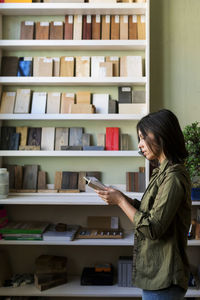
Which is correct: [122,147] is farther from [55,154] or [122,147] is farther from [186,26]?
[186,26]

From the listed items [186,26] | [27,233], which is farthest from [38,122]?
[186,26]

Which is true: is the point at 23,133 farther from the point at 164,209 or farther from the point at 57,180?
the point at 164,209

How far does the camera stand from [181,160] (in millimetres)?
1449

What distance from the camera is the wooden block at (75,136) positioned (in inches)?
117

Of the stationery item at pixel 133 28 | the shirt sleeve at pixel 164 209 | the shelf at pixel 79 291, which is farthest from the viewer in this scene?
the stationery item at pixel 133 28

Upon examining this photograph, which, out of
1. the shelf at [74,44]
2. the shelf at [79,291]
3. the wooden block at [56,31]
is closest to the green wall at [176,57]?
the shelf at [74,44]

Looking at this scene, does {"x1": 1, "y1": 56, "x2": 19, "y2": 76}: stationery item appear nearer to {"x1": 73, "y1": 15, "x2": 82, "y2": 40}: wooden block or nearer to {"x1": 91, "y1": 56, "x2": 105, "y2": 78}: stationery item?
{"x1": 73, "y1": 15, "x2": 82, "y2": 40}: wooden block

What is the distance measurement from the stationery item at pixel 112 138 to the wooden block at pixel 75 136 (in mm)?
255

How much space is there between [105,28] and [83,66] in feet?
1.33

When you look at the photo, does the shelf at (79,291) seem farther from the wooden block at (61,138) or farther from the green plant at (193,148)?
the wooden block at (61,138)

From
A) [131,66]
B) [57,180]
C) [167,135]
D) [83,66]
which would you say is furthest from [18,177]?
[167,135]

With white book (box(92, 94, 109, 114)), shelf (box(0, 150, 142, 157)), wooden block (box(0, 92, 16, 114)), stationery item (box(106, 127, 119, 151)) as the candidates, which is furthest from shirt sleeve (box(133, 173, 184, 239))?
wooden block (box(0, 92, 16, 114))

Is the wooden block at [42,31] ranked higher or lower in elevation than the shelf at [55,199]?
higher

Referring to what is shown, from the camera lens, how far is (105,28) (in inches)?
116
